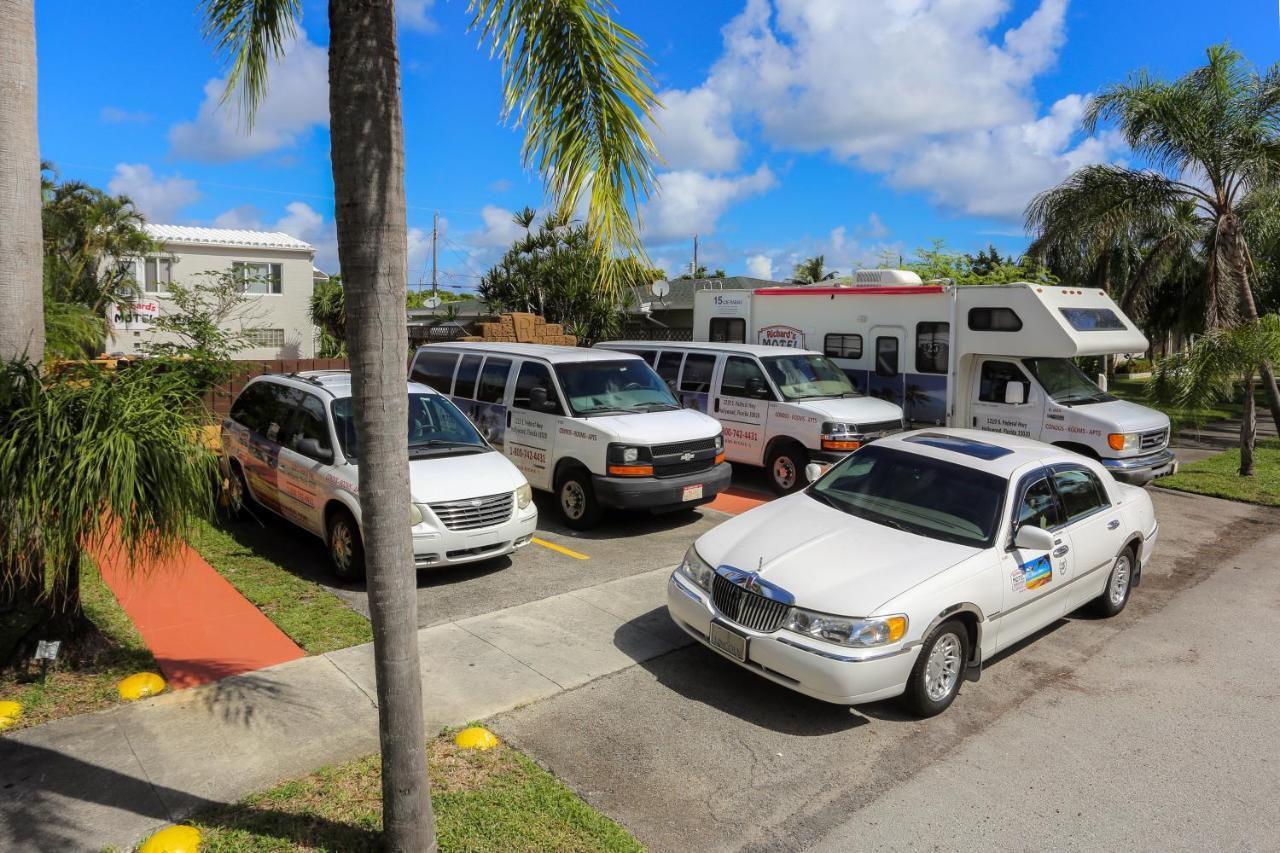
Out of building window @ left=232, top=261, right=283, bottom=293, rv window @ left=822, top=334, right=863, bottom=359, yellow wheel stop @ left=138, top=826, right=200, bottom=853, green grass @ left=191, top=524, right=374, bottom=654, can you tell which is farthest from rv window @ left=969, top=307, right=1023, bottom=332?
building window @ left=232, top=261, right=283, bottom=293

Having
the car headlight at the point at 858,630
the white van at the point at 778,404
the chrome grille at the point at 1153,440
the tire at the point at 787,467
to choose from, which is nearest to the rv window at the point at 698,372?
the white van at the point at 778,404

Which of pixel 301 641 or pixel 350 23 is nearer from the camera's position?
pixel 350 23

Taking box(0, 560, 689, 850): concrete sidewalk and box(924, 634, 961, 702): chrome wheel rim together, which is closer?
box(0, 560, 689, 850): concrete sidewalk

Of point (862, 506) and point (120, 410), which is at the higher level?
point (120, 410)

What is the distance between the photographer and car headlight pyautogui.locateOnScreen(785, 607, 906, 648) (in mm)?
4965

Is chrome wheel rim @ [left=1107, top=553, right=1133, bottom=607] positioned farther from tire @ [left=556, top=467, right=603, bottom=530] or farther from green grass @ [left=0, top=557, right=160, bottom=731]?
green grass @ [left=0, top=557, right=160, bottom=731]

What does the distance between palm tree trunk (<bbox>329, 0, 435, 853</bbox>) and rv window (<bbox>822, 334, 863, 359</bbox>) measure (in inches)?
415

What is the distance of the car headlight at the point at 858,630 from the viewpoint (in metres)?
4.96

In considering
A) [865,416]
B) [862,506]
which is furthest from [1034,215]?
[862,506]

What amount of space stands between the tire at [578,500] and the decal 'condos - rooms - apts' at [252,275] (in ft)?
87.8

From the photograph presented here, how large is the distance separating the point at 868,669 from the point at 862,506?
5.67 ft

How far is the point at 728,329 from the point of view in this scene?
15.0 m

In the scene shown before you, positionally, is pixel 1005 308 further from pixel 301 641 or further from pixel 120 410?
pixel 120 410

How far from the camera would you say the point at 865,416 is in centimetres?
1125
